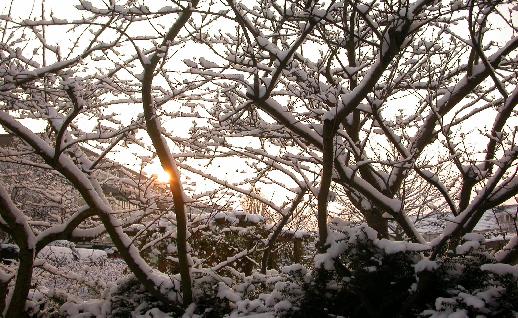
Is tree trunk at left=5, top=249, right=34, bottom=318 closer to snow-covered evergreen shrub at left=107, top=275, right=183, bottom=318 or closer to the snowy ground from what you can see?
the snowy ground

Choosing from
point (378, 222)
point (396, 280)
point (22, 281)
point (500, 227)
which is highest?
point (378, 222)

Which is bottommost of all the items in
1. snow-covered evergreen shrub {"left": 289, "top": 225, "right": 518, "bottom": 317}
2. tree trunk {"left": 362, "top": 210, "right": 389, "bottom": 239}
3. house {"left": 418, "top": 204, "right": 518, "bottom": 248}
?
snow-covered evergreen shrub {"left": 289, "top": 225, "right": 518, "bottom": 317}

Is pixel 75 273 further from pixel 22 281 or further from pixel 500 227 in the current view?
pixel 500 227

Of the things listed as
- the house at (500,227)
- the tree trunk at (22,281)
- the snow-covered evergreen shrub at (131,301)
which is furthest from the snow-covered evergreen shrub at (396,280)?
the tree trunk at (22,281)

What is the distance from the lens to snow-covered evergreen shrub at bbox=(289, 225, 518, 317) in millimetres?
2742

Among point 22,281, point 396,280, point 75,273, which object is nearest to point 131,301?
point 22,281

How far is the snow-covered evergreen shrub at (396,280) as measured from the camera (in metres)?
2.74

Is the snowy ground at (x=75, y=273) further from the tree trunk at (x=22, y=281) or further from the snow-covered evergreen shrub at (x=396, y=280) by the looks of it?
the snow-covered evergreen shrub at (x=396, y=280)

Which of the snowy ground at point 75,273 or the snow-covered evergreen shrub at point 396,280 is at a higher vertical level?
the snowy ground at point 75,273

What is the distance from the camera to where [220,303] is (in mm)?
4211

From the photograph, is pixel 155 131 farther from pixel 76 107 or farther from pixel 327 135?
pixel 327 135

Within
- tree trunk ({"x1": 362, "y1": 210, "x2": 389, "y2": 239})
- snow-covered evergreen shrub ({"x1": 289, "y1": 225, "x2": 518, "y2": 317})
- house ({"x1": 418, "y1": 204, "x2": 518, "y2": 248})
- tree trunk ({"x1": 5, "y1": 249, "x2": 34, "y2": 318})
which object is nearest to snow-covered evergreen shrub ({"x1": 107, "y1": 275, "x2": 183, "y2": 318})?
tree trunk ({"x1": 5, "y1": 249, "x2": 34, "y2": 318})

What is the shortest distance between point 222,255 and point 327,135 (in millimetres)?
5668

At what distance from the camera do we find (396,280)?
314cm
